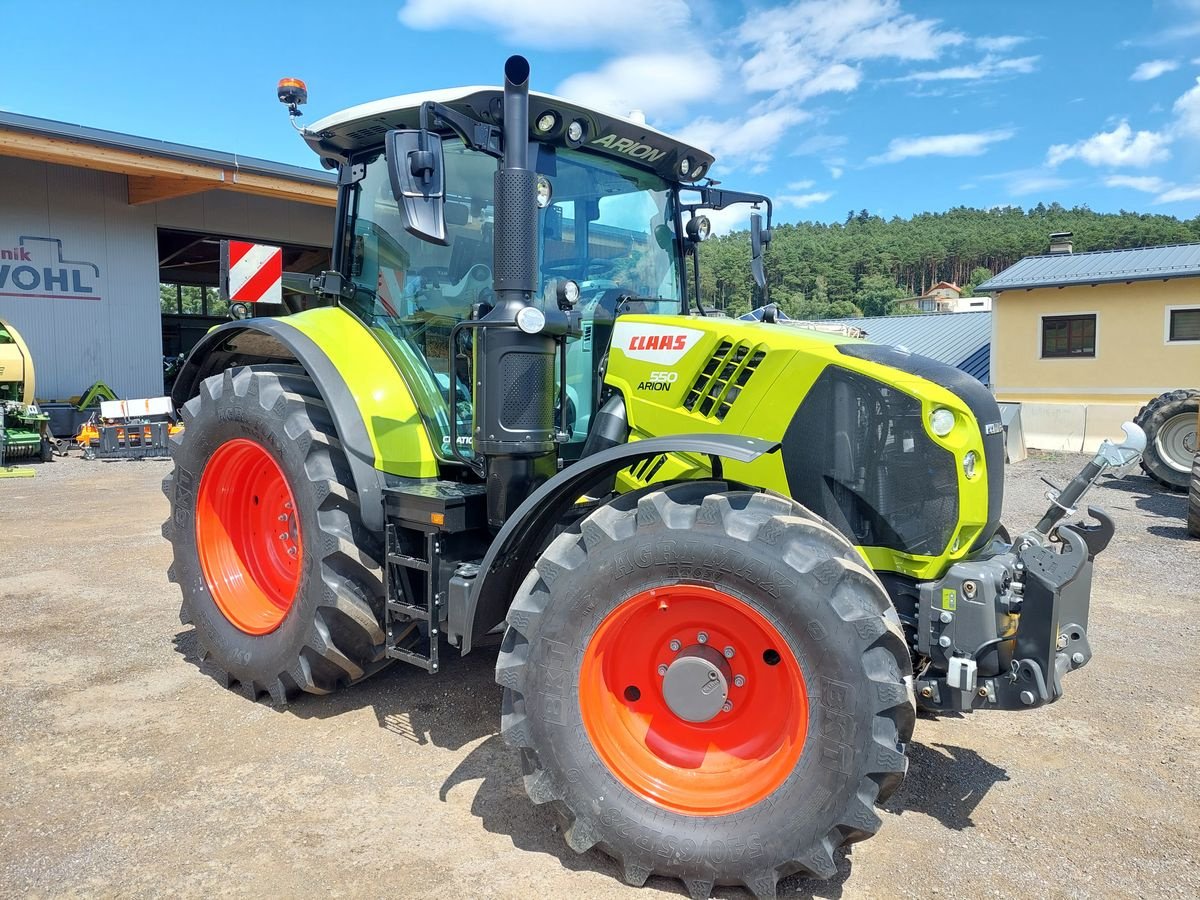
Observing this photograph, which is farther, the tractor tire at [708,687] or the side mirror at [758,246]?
the side mirror at [758,246]

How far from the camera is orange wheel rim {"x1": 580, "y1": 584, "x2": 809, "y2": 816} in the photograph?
106 inches

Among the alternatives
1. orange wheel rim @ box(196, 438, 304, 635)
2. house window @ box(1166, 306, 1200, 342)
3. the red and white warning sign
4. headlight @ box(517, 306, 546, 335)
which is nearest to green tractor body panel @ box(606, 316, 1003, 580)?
headlight @ box(517, 306, 546, 335)

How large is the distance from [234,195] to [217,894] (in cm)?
1749

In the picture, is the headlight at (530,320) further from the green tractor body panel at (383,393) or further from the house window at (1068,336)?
the house window at (1068,336)

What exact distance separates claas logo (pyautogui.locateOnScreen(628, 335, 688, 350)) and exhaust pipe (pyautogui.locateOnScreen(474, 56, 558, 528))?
0.37 meters

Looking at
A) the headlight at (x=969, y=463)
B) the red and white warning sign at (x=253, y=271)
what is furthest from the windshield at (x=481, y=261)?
the red and white warning sign at (x=253, y=271)

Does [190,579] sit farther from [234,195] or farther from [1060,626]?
[234,195]

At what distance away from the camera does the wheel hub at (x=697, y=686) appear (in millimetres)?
2766

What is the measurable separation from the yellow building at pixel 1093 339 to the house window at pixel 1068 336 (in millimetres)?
19

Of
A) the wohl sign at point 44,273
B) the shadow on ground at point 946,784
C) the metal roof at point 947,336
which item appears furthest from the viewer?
the metal roof at point 947,336

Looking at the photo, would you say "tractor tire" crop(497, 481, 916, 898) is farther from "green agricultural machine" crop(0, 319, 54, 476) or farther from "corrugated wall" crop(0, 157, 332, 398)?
"corrugated wall" crop(0, 157, 332, 398)

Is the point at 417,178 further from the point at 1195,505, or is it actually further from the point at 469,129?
the point at 1195,505

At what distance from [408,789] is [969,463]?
235 cm

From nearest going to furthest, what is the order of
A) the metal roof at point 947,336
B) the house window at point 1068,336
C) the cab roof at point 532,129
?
the cab roof at point 532,129 < the house window at point 1068,336 < the metal roof at point 947,336
